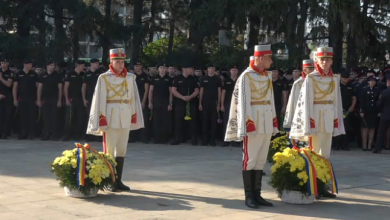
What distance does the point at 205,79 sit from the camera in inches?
588

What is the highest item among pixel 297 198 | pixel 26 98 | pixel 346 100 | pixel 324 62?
pixel 324 62

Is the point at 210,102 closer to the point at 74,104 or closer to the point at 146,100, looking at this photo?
the point at 146,100

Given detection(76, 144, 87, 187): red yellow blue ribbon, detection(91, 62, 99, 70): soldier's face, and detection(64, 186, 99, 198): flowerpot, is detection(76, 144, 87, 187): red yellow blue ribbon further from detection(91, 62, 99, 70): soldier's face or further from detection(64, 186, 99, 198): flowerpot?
detection(91, 62, 99, 70): soldier's face

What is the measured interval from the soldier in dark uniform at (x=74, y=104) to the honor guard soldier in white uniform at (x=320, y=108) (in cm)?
810

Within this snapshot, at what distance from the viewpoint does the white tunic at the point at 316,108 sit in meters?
8.53

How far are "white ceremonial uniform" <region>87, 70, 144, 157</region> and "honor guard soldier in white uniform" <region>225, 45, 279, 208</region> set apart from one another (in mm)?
1603

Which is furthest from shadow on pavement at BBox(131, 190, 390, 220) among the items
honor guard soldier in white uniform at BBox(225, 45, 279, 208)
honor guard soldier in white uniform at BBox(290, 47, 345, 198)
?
honor guard soldier in white uniform at BBox(290, 47, 345, 198)

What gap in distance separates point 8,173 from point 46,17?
11997 millimetres

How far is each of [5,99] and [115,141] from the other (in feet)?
27.0

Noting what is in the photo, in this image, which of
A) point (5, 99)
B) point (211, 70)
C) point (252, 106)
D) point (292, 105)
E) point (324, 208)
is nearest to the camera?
point (324, 208)

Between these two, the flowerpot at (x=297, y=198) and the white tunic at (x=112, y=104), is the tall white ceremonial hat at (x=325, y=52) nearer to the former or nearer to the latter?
the flowerpot at (x=297, y=198)

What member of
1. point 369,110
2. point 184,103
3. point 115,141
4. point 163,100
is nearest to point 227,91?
point 184,103

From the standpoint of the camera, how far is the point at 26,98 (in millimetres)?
15945

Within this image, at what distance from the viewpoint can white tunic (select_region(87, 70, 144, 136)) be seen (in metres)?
8.62
